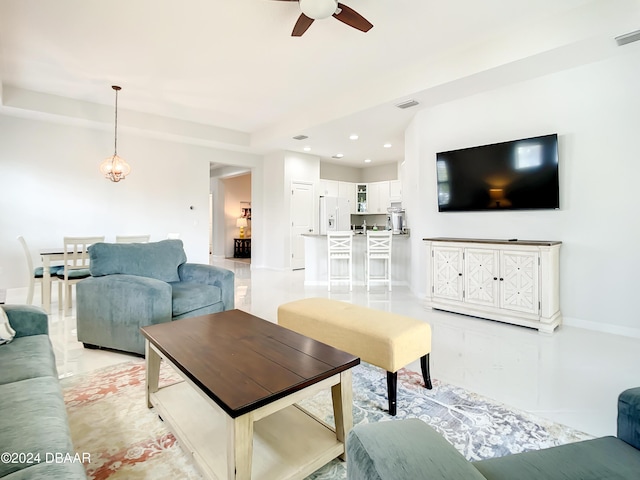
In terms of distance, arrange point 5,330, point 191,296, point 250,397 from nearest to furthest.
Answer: point 250,397 < point 5,330 < point 191,296

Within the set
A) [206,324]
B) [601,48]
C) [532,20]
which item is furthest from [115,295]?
[601,48]

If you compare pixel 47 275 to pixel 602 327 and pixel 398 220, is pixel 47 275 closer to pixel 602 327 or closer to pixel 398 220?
pixel 398 220

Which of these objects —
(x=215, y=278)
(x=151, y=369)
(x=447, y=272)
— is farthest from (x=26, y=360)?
(x=447, y=272)

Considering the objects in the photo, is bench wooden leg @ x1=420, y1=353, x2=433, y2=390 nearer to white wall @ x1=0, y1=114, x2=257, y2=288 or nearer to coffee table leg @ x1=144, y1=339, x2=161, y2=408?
coffee table leg @ x1=144, y1=339, x2=161, y2=408

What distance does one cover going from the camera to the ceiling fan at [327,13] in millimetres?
2600

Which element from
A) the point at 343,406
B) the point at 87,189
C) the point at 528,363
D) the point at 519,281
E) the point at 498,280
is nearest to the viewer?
the point at 343,406

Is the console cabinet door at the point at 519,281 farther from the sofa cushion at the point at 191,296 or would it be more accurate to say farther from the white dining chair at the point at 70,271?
the white dining chair at the point at 70,271

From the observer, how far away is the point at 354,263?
5.93 meters

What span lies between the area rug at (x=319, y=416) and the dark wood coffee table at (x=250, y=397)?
10 cm

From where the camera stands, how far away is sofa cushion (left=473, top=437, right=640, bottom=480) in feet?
2.66

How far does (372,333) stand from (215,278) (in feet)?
6.25

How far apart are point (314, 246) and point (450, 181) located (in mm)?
2564

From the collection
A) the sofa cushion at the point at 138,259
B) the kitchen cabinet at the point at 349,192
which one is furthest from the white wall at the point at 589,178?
the kitchen cabinet at the point at 349,192

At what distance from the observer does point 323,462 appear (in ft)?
4.48
